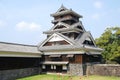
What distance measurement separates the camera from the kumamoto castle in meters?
23.3

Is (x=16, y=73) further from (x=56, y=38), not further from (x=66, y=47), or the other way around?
(x=56, y=38)

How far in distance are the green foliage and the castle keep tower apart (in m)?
5.72

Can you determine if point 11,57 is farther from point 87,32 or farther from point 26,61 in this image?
point 87,32

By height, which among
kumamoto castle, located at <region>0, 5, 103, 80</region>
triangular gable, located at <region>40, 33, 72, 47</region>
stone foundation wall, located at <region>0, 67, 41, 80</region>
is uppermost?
triangular gable, located at <region>40, 33, 72, 47</region>

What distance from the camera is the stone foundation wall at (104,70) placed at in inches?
915

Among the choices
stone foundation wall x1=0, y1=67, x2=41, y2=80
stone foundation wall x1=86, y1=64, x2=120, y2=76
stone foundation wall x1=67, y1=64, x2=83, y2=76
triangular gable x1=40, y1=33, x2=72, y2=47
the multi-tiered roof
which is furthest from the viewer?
triangular gable x1=40, y1=33, x2=72, y2=47

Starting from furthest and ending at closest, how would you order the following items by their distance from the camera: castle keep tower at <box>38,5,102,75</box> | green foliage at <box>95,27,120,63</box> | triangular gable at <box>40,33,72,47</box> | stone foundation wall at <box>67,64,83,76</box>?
green foliage at <box>95,27,120,63</box>, triangular gable at <box>40,33,72,47</box>, castle keep tower at <box>38,5,102,75</box>, stone foundation wall at <box>67,64,83,76</box>

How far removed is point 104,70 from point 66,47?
22.2ft

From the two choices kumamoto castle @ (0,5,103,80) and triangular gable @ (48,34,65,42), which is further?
triangular gable @ (48,34,65,42)

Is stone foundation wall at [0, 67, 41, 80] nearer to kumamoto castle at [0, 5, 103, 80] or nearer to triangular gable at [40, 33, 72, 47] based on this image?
kumamoto castle at [0, 5, 103, 80]

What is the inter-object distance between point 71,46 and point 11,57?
30.3 feet

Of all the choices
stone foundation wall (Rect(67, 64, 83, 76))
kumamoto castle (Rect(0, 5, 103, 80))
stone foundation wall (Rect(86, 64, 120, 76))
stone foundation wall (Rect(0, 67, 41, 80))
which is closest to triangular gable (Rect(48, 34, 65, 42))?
kumamoto castle (Rect(0, 5, 103, 80))

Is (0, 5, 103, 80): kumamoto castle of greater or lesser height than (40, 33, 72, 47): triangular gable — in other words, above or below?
below

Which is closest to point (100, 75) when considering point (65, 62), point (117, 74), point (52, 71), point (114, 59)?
point (117, 74)
